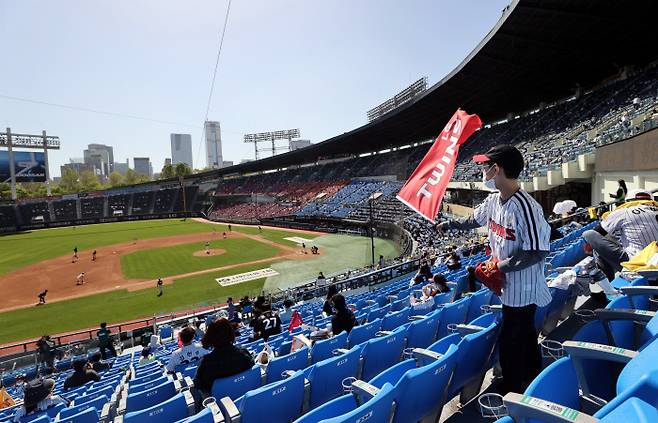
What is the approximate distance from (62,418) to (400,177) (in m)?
49.5

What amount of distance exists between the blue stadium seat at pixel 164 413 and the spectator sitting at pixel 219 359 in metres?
0.29

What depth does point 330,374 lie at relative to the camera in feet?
13.2

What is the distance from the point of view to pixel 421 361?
3.54 m

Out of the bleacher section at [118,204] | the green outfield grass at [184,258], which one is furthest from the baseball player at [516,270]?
the bleacher section at [118,204]

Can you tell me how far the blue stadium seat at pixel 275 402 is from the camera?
132 inches

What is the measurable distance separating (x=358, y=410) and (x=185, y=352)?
16.9 ft

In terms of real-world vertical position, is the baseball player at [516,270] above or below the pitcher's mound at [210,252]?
above

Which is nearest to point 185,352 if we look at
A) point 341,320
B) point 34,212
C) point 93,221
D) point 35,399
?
point 35,399

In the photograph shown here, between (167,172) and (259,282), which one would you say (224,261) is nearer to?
(259,282)

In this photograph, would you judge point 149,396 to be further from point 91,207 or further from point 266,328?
point 91,207

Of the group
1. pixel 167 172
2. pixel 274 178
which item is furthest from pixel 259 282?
pixel 167 172

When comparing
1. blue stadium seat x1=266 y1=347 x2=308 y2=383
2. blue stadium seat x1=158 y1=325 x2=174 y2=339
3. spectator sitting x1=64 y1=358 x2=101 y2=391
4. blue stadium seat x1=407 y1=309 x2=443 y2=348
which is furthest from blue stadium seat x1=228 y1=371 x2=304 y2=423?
blue stadium seat x1=158 y1=325 x2=174 y2=339

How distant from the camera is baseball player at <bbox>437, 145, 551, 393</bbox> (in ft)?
10.4

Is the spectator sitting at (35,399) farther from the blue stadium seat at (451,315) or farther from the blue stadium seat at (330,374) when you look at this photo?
the blue stadium seat at (451,315)
